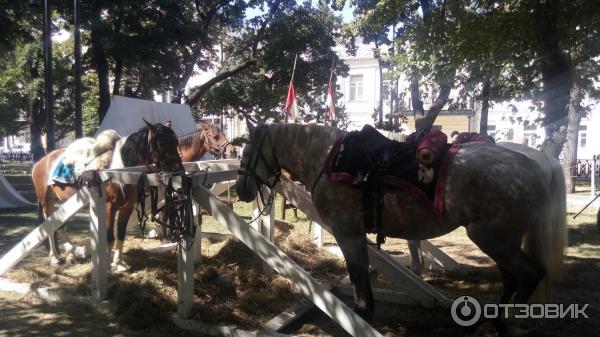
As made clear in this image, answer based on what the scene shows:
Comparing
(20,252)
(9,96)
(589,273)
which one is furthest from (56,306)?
(9,96)

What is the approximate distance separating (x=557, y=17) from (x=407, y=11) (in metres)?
4.06

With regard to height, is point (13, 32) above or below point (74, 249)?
above

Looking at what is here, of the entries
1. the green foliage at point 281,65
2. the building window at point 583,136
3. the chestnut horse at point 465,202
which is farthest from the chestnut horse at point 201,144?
the building window at point 583,136

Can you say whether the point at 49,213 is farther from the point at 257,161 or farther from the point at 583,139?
the point at 583,139

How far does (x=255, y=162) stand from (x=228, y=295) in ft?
5.70

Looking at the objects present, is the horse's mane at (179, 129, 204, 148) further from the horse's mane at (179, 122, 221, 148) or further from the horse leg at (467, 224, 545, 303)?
the horse leg at (467, 224, 545, 303)

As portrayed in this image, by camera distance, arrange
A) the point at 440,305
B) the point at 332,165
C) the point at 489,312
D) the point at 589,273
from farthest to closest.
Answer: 1. the point at 589,273
2. the point at 440,305
3. the point at 489,312
4. the point at 332,165

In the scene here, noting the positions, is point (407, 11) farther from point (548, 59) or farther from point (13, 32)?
point (13, 32)

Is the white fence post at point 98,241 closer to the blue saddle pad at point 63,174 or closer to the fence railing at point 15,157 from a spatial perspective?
the blue saddle pad at point 63,174

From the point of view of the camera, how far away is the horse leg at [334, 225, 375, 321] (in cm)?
340

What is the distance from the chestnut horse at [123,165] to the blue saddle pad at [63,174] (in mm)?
66

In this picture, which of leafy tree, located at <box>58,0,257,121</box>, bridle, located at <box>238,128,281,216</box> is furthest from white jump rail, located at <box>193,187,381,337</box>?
leafy tree, located at <box>58,0,257,121</box>

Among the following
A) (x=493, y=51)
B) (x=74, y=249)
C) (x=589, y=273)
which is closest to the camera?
(x=589, y=273)

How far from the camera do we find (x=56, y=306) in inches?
181
